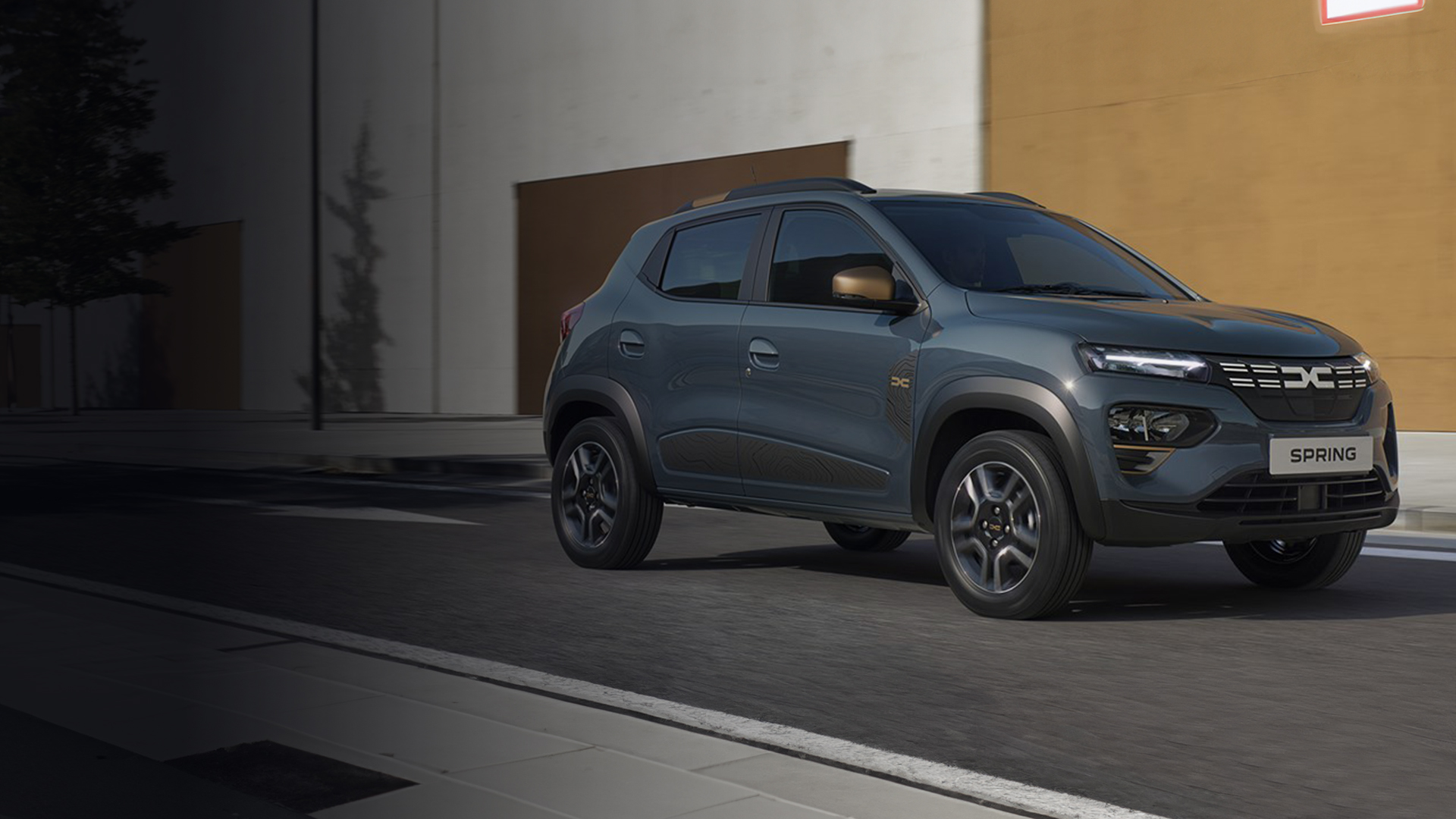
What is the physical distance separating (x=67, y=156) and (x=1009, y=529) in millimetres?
30730

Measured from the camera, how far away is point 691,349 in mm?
8000

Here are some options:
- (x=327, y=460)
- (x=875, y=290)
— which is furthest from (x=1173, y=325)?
(x=327, y=460)

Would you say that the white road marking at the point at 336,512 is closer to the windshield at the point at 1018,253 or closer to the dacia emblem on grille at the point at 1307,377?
the windshield at the point at 1018,253

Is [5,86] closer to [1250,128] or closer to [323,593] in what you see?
[1250,128]

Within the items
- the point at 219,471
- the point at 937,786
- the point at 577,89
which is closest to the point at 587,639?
the point at 937,786

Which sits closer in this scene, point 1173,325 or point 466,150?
point 1173,325

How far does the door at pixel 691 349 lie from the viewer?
784 centimetres

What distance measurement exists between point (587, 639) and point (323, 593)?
1933 mm

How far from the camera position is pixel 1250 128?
20.5m

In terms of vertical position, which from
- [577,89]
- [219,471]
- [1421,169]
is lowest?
[219,471]

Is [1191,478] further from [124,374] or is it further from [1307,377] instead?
[124,374]

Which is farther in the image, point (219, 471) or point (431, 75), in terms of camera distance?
point (431, 75)

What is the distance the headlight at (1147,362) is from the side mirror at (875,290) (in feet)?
3.01

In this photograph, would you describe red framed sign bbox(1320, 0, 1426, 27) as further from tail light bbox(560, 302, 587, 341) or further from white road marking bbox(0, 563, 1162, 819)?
white road marking bbox(0, 563, 1162, 819)
